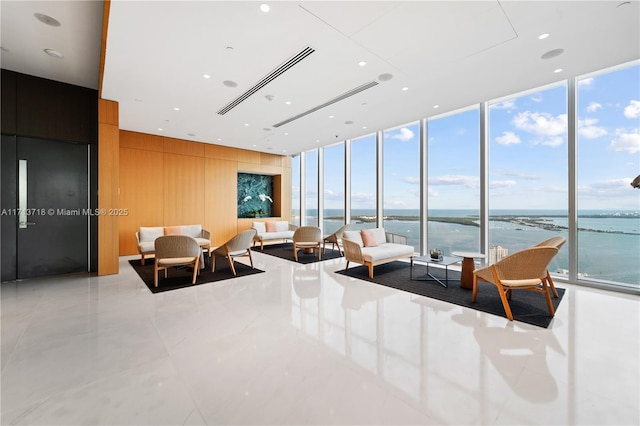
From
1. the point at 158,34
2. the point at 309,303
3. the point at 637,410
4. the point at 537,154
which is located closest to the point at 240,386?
the point at 309,303

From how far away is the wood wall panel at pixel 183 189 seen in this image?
7.81 metres

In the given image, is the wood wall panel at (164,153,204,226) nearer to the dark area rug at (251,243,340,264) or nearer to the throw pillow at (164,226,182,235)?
the throw pillow at (164,226,182,235)

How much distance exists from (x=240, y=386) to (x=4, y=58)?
19.6 ft

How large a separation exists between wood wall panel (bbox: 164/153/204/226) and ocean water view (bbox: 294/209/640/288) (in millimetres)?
5845

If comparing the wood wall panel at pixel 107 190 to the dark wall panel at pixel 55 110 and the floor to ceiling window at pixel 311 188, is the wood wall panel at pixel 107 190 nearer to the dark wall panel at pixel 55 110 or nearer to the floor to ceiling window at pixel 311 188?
the dark wall panel at pixel 55 110

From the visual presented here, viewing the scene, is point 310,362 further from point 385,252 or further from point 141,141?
point 141,141

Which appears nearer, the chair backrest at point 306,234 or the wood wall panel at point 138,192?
the chair backrest at point 306,234

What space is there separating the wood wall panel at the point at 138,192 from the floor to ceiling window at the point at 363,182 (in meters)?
5.61

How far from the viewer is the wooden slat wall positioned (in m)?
7.19

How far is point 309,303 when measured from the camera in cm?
368

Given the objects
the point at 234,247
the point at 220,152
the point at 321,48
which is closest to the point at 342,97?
the point at 321,48

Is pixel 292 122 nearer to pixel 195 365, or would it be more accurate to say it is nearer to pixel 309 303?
pixel 309 303

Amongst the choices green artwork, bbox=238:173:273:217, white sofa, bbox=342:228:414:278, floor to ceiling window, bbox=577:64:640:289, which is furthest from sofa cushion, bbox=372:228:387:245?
green artwork, bbox=238:173:273:217

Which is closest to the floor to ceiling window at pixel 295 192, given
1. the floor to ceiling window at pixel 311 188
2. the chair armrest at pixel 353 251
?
the floor to ceiling window at pixel 311 188
